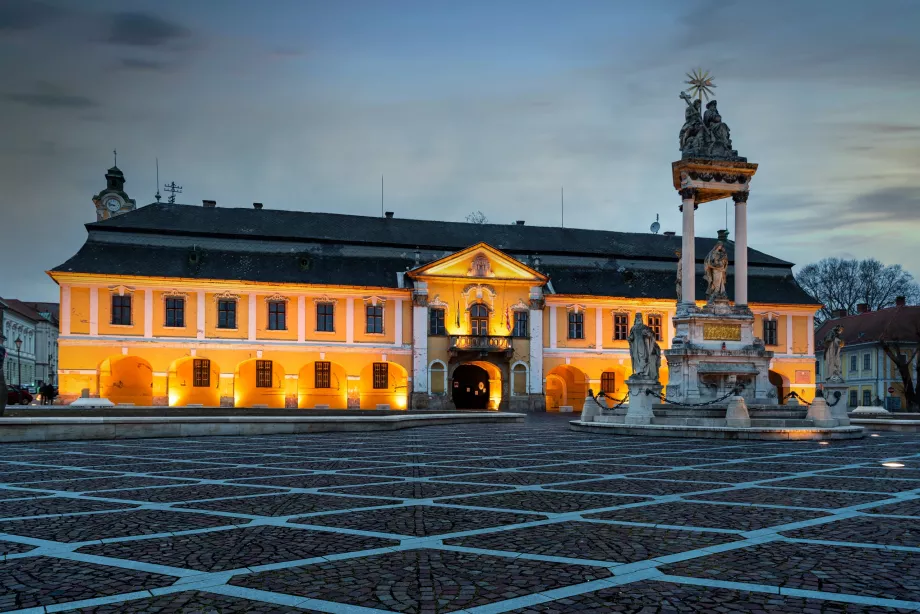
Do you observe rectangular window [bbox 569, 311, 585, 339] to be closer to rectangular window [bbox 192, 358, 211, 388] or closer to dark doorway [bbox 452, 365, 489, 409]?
dark doorway [bbox 452, 365, 489, 409]

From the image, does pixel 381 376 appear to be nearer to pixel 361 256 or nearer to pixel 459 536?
pixel 361 256

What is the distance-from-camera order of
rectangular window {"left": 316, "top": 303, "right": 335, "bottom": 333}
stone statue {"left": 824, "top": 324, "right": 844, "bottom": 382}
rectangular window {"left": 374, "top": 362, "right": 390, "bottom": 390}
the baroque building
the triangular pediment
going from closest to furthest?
stone statue {"left": 824, "top": 324, "right": 844, "bottom": 382} → the baroque building → rectangular window {"left": 316, "top": 303, "right": 335, "bottom": 333} → the triangular pediment → rectangular window {"left": 374, "top": 362, "right": 390, "bottom": 390}

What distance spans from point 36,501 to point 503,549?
532cm

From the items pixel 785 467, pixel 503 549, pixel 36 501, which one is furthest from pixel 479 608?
pixel 785 467

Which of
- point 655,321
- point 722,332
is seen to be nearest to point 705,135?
point 722,332

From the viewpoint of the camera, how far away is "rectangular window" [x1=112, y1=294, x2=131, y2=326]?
4088cm

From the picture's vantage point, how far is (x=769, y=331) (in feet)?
158

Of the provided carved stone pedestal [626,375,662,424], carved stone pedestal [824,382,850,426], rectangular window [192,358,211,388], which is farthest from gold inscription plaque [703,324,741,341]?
rectangular window [192,358,211,388]

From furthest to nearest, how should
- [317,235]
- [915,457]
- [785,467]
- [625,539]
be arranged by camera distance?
[317,235]
[915,457]
[785,467]
[625,539]

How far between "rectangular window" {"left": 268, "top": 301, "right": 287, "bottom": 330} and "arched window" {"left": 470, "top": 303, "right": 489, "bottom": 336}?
10174 mm

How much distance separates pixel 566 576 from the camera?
5.12 meters

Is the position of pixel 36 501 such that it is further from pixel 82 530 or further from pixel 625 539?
pixel 625 539

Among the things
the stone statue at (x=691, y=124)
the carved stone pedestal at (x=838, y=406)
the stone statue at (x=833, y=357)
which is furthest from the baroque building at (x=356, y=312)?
the carved stone pedestal at (x=838, y=406)

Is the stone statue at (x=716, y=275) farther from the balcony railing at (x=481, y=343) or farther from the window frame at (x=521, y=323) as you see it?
the window frame at (x=521, y=323)
